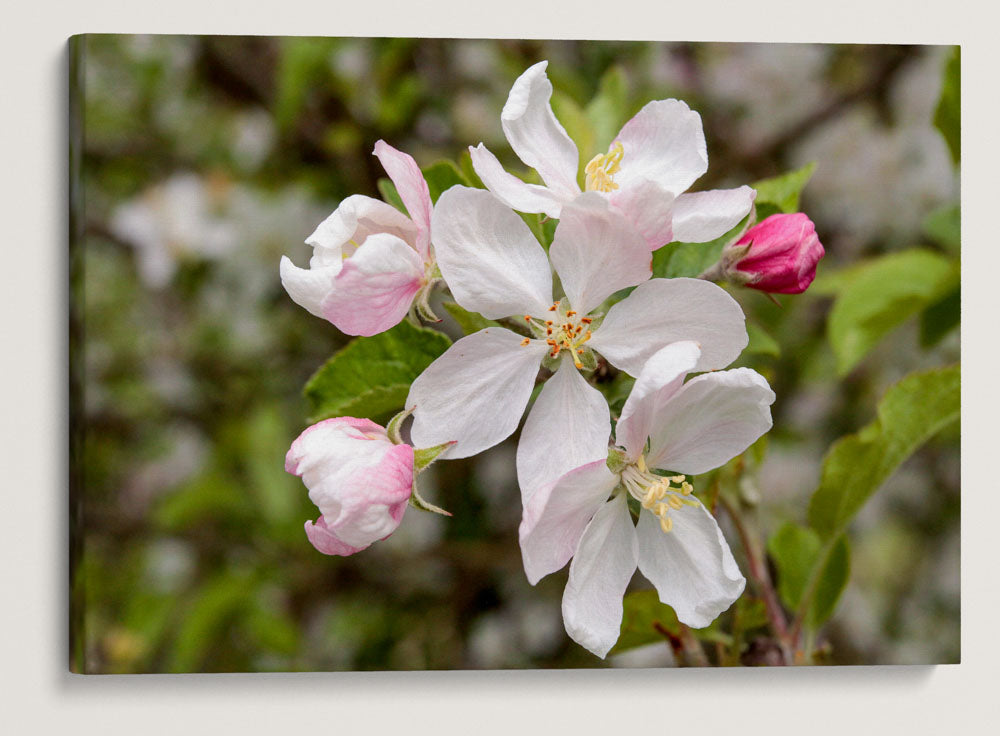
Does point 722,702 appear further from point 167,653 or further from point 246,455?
point 246,455

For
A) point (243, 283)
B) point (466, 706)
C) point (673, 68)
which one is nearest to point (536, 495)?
point (466, 706)

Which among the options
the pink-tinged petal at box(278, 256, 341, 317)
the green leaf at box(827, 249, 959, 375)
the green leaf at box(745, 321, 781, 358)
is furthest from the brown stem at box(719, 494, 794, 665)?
the pink-tinged petal at box(278, 256, 341, 317)

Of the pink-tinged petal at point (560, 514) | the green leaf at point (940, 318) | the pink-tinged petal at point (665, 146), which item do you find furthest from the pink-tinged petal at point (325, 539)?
the green leaf at point (940, 318)

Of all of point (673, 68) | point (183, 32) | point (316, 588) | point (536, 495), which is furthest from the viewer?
point (316, 588)

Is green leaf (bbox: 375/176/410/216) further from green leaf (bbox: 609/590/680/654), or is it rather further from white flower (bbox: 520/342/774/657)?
green leaf (bbox: 609/590/680/654)

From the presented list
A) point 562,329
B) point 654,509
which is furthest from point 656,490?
point 562,329

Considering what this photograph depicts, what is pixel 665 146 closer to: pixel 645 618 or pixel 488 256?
pixel 488 256
